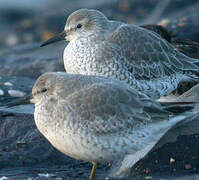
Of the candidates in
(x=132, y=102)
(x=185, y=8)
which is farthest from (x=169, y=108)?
(x=185, y=8)

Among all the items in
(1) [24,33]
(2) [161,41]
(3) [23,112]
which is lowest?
(1) [24,33]

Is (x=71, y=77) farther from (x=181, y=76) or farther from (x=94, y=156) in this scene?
(x=181, y=76)

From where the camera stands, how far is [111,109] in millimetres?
6383

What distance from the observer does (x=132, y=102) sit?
21.4 ft

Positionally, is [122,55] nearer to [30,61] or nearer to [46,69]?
[46,69]

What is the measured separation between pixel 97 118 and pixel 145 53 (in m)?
2.58

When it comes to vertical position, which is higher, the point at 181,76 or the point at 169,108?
the point at 169,108

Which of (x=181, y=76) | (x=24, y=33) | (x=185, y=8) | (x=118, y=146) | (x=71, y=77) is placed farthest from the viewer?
(x=24, y=33)

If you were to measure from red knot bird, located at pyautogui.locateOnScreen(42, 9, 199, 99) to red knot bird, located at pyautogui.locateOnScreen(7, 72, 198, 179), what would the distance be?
154cm

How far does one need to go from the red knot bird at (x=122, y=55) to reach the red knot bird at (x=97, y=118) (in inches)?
60.6

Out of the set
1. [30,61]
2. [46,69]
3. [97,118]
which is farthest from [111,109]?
[30,61]

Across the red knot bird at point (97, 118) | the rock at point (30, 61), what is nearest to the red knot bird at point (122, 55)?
the red knot bird at point (97, 118)

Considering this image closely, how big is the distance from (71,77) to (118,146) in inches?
42.5

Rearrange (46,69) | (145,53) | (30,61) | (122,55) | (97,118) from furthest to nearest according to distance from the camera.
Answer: (30,61)
(46,69)
(145,53)
(122,55)
(97,118)
